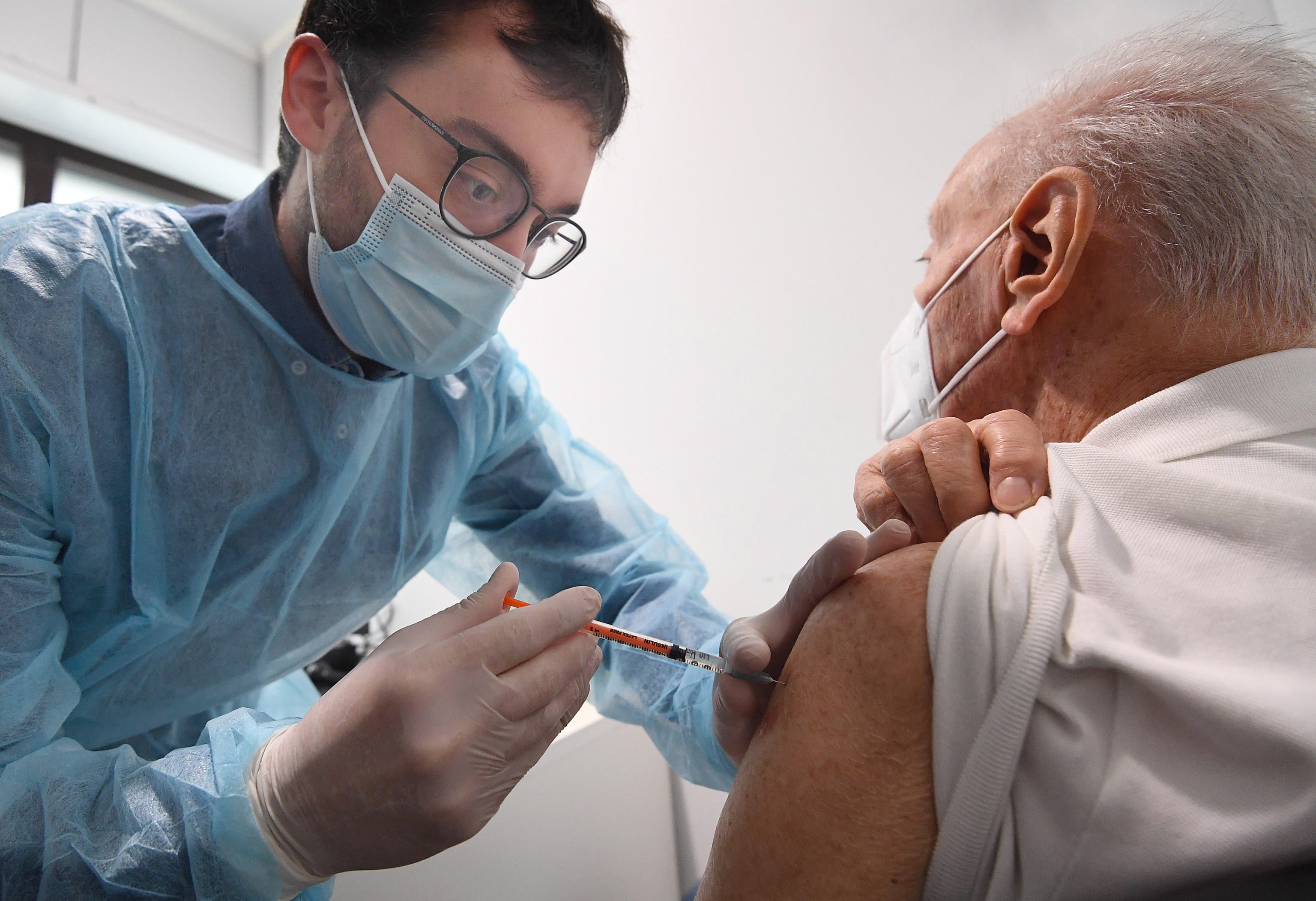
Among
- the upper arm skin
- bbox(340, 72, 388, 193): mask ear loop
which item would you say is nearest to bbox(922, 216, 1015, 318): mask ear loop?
the upper arm skin

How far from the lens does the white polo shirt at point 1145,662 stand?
464mm

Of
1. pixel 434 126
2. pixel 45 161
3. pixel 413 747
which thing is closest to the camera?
pixel 413 747

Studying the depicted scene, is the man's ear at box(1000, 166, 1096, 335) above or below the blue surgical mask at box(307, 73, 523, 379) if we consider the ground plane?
above

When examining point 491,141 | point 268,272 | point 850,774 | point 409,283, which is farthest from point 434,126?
point 850,774

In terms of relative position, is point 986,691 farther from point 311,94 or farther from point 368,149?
point 311,94

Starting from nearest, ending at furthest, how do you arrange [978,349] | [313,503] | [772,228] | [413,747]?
[413,747]
[978,349]
[313,503]
[772,228]

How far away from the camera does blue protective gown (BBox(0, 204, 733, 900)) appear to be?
77cm

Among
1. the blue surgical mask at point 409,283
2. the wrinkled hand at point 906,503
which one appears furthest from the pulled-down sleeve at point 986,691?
the blue surgical mask at point 409,283

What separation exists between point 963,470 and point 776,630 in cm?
30

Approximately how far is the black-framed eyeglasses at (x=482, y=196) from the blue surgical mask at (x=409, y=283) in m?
0.02

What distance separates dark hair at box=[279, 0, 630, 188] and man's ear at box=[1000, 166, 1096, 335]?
0.67m

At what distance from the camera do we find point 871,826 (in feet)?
1.88

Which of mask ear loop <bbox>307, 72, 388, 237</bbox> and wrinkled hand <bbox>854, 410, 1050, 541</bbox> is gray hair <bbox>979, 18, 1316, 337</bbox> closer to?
wrinkled hand <bbox>854, 410, 1050, 541</bbox>

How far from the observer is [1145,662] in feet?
1.62
